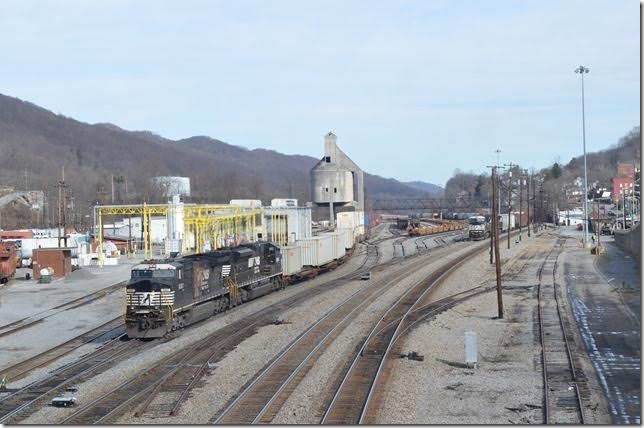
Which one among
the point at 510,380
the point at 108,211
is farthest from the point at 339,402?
the point at 108,211

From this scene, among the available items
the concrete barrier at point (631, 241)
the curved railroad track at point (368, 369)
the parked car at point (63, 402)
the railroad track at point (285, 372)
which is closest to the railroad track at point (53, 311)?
the railroad track at point (285, 372)

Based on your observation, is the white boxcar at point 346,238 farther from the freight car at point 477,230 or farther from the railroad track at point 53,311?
the freight car at point 477,230

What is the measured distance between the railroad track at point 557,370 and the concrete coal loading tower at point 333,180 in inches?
2696

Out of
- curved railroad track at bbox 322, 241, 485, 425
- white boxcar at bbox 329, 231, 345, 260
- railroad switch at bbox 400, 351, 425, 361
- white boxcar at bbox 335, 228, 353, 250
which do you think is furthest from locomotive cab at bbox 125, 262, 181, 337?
white boxcar at bbox 335, 228, 353, 250

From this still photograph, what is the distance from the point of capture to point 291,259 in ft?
164

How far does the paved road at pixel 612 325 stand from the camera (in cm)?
1988

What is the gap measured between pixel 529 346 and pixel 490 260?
37.4 metres

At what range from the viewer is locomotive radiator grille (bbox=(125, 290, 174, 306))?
97.0 feet

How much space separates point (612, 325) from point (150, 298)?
726 inches

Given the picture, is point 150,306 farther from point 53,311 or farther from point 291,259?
point 291,259

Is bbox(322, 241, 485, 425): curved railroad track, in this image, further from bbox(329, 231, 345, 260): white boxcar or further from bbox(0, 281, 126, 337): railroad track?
bbox(329, 231, 345, 260): white boxcar

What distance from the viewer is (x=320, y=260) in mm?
57750

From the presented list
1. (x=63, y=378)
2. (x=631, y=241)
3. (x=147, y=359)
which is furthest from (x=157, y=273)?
(x=631, y=241)

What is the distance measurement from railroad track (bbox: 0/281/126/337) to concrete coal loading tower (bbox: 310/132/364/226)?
184ft
